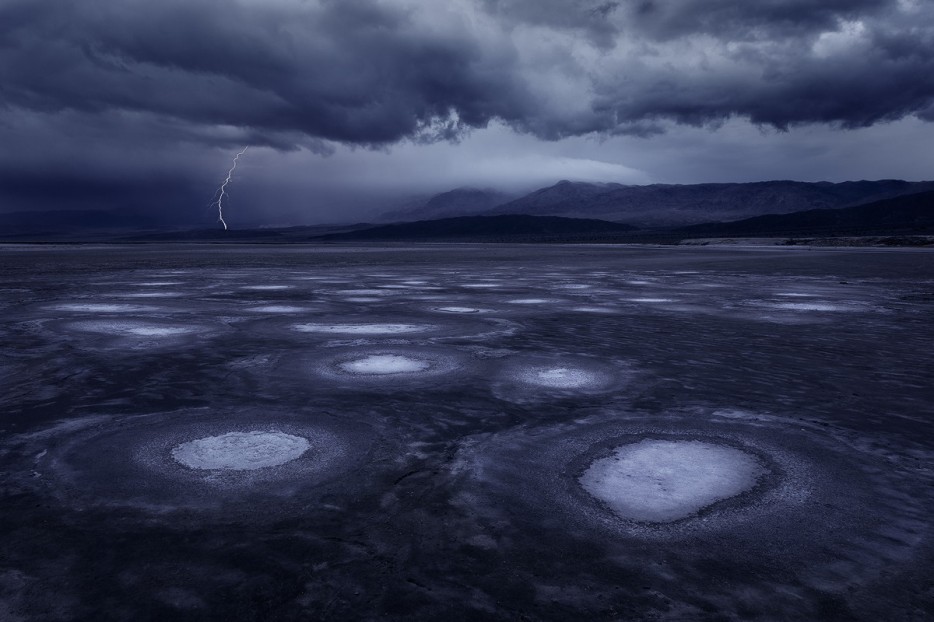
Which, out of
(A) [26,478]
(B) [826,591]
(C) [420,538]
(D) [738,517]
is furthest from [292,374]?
(B) [826,591]

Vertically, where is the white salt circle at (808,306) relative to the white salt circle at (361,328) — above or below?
below

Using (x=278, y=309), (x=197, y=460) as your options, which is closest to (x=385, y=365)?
(x=197, y=460)

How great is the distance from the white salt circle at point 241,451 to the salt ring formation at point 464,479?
2 centimetres

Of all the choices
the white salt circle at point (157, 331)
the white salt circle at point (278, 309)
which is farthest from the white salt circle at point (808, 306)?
the white salt circle at point (157, 331)

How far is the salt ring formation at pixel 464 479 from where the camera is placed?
286 cm

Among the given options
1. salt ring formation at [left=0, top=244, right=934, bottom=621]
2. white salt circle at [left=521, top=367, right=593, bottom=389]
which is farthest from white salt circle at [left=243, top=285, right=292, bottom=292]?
white salt circle at [left=521, top=367, right=593, bottom=389]

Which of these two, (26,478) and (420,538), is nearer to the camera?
(420,538)

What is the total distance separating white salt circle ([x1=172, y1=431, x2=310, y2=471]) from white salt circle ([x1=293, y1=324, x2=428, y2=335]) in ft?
17.4

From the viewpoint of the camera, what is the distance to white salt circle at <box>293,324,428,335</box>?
10.5 m

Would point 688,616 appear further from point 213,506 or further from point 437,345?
point 437,345

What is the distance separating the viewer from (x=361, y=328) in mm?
10883

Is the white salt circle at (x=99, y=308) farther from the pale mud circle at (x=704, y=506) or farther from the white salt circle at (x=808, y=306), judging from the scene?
the white salt circle at (x=808, y=306)

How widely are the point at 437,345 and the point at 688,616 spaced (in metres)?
6.74

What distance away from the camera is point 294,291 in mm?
18359
